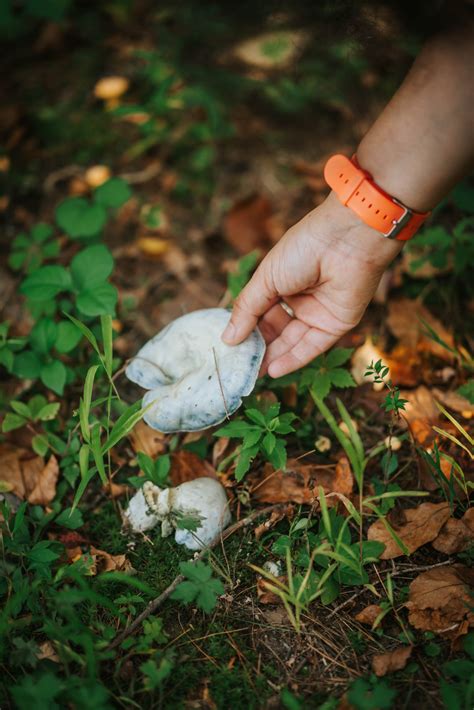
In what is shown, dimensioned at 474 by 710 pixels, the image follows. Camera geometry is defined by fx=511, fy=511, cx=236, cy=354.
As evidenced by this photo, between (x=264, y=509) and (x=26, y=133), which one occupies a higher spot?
(x=264, y=509)

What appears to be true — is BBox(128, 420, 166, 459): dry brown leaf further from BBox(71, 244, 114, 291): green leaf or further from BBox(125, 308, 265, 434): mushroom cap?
BBox(71, 244, 114, 291): green leaf

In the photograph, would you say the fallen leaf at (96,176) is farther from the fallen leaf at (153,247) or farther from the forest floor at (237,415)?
the fallen leaf at (153,247)

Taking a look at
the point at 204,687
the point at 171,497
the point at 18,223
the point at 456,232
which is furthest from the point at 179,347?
the point at 18,223

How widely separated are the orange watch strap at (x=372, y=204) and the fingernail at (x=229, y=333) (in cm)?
78

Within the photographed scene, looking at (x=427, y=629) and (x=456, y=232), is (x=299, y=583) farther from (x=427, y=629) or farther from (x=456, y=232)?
(x=456, y=232)

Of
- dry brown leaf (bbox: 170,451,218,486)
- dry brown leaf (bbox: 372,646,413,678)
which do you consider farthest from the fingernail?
dry brown leaf (bbox: 372,646,413,678)

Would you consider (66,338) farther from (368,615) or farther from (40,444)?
(368,615)

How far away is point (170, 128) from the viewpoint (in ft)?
14.6

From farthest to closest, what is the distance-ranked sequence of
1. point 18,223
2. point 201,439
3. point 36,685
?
point 18,223 → point 201,439 → point 36,685

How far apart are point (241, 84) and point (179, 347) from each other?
9.69ft

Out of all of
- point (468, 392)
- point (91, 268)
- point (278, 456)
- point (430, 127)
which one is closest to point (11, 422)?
point (91, 268)

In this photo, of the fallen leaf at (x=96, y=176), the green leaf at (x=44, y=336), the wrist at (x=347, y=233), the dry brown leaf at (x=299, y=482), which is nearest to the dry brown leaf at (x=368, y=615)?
the dry brown leaf at (x=299, y=482)

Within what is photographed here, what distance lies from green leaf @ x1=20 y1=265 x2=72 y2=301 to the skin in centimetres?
96

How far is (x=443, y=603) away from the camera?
199 centimetres
